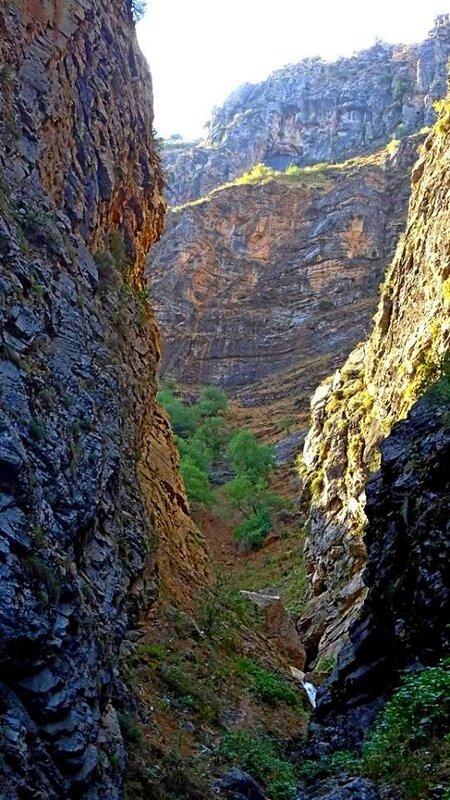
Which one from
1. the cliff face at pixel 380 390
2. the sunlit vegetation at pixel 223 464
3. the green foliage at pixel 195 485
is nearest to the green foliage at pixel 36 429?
the cliff face at pixel 380 390

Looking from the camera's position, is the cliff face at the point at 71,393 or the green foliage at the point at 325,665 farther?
the green foliage at the point at 325,665

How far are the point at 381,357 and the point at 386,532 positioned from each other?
12655mm

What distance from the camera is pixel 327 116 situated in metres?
91.2

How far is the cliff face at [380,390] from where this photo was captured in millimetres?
19828

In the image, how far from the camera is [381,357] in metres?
26.0

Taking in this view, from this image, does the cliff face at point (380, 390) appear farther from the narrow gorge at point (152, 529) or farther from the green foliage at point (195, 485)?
the green foliage at point (195, 485)

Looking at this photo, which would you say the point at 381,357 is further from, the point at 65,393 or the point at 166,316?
the point at 166,316

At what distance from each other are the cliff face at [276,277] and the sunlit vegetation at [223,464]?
3.66 meters

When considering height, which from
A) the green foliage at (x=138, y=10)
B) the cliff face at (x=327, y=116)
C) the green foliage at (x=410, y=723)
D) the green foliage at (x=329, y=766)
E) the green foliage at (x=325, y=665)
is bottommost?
the green foliage at (x=325, y=665)

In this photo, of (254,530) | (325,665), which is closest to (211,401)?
(254,530)

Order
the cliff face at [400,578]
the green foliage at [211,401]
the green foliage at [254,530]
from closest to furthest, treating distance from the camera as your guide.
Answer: the cliff face at [400,578] → the green foliage at [254,530] → the green foliage at [211,401]

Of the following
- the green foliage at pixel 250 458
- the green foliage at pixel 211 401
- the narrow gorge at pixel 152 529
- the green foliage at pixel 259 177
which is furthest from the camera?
the green foliage at pixel 259 177

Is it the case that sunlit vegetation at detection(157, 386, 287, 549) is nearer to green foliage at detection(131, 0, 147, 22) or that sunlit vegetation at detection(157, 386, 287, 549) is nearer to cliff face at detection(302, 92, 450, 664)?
cliff face at detection(302, 92, 450, 664)

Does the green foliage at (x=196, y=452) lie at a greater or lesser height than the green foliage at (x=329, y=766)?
lesser
